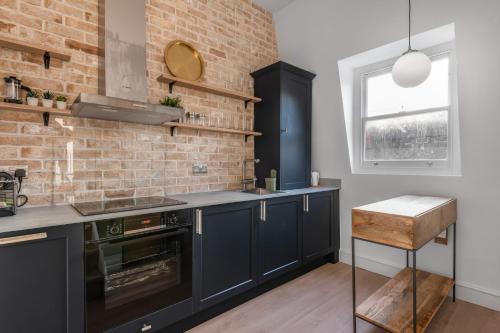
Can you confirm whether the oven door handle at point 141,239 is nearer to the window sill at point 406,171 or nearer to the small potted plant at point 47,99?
the small potted plant at point 47,99

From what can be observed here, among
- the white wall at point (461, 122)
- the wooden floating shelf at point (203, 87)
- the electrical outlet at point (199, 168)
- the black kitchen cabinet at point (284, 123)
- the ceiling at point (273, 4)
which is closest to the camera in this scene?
the white wall at point (461, 122)

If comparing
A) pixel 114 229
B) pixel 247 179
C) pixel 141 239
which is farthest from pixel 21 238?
pixel 247 179

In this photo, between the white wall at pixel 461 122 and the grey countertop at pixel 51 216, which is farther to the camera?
the white wall at pixel 461 122

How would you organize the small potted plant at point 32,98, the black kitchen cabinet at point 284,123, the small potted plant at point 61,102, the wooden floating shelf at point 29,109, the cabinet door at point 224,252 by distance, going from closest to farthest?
the wooden floating shelf at point 29,109
the small potted plant at point 32,98
the small potted plant at point 61,102
the cabinet door at point 224,252
the black kitchen cabinet at point 284,123

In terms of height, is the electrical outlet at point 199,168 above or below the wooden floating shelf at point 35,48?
below

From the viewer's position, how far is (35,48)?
1.79 meters

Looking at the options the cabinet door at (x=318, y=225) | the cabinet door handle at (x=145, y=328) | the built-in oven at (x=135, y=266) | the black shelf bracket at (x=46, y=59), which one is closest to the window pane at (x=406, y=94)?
the cabinet door at (x=318, y=225)

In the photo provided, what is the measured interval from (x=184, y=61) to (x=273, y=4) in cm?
165

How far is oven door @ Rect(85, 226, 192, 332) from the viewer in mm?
1543

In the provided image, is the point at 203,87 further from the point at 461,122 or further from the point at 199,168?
the point at 461,122


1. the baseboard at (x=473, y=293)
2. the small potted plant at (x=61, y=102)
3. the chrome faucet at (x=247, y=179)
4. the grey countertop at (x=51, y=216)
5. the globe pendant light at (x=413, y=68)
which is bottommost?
the baseboard at (x=473, y=293)

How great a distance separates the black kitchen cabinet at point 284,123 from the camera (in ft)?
9.95

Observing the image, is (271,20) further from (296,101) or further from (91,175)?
(91,175)

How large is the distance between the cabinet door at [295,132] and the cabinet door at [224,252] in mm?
899
